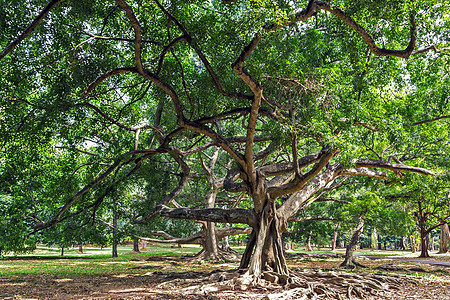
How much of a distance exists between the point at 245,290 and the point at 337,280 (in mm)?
2551

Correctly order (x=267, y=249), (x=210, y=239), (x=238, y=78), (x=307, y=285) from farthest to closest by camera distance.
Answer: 1. (x=210, y=239)
2. (x=238, y=78)
3. (x=267, y=249)
4. (x=307, y=285)

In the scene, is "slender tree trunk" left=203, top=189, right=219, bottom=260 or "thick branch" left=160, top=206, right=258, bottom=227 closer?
"thick branch" left=160, top=206, right=258, bottom=227

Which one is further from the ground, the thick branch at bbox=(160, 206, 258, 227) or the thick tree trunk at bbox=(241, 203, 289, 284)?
the thick branch at bbox=(160, 206, 258, 227)

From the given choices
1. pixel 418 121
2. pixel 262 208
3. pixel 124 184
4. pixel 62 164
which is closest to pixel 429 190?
pixel 418 121

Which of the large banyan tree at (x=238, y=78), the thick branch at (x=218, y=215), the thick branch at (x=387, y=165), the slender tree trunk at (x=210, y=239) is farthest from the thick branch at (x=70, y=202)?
the slender tree trunk at (x=210, y=239)

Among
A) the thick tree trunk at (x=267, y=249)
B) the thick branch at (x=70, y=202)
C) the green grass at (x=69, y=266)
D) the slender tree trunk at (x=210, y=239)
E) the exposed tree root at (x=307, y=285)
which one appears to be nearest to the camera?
the exposed tree root at (x=307, y=285)

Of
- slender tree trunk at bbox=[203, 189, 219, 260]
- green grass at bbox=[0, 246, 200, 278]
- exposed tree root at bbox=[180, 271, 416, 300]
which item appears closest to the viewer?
exposed tree root at bbox=[180, 271, 416, 300]

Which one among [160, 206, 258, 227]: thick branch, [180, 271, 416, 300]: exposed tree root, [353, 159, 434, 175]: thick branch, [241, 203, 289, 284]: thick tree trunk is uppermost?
[353, 159, 434, 175]: thick branch

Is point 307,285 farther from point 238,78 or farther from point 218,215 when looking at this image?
point 238,78

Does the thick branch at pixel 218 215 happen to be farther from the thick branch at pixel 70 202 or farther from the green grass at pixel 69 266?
the green grass at pixel 69 266

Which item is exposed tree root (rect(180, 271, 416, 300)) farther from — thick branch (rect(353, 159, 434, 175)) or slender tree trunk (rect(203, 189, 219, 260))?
slender tree trunk (rect(203, 189, 219, 260))

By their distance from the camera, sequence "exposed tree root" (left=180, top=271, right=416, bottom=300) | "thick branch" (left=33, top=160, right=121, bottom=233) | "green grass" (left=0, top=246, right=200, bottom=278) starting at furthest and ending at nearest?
1. "green grass" (left=0, top=246, right=200, bottom=278)
2. "thick branch" (left=33, top=160, right=121, bottom=233)
3. "exposed tree root" (left=180, top=271, right=416, bottom=300)

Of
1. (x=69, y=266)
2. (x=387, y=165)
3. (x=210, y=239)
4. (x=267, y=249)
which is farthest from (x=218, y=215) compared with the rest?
(x=69, y=266)

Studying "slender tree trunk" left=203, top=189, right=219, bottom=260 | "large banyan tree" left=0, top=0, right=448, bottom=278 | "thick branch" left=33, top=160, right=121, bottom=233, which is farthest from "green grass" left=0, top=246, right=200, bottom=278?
"large banyan tree" left=0, top=0, right=448, bottom=278
